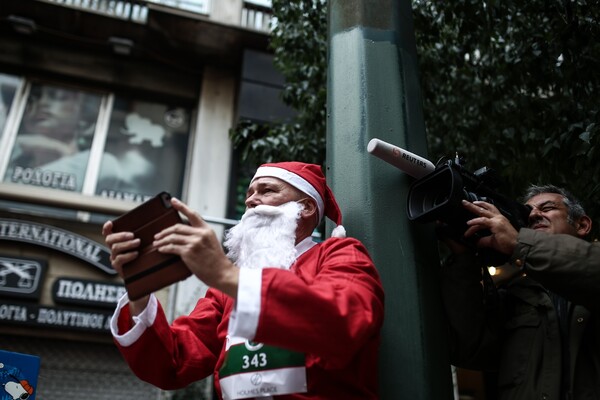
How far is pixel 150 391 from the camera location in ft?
27.2

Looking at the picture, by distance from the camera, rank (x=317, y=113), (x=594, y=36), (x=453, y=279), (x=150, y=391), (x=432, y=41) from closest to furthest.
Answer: (x=453, y=279)
(x=594, y=36)
(x=432, y=41)
(x=317, y=113)
(x=150, y=391)

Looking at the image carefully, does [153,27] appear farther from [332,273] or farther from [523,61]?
[332,273]

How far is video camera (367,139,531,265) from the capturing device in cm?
206

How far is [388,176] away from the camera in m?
2.23

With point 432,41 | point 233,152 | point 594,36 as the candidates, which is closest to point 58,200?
point 233,152

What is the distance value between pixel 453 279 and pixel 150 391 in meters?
7.13

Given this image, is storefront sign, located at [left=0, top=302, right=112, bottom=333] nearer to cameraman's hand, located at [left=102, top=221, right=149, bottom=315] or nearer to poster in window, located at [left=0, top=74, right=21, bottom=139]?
poster in window, located at [left=0, top=74, right=21, bottom=139]

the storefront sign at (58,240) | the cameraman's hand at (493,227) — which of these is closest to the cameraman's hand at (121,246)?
the cameraman's hand at (493,227)

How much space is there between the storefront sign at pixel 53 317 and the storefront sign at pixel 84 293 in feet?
0.43

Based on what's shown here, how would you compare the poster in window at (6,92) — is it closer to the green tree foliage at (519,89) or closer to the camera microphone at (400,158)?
the green tree foliage at (519,89)

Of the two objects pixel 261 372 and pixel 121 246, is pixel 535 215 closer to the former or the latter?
pixel 261 372

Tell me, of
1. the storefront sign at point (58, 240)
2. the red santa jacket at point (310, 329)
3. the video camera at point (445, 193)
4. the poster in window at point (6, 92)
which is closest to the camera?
the red santa jacket at point (310, 329)

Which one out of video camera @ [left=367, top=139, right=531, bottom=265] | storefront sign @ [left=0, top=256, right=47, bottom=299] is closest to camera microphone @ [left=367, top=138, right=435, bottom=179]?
video camera @ [left=367, top=139, right=531, bottom=265]

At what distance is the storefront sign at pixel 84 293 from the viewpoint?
8.16 m
